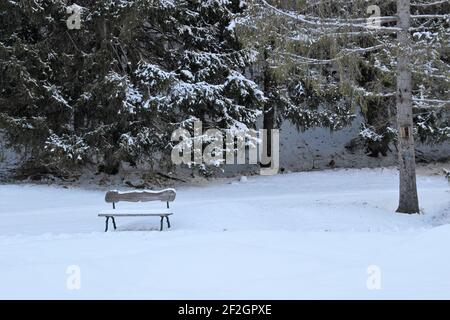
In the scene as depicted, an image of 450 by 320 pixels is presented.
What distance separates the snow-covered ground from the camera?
5570 mm

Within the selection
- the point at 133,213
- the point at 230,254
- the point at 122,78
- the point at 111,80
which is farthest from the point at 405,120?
the point at 111,80

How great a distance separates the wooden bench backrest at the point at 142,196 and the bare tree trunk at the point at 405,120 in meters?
5.50

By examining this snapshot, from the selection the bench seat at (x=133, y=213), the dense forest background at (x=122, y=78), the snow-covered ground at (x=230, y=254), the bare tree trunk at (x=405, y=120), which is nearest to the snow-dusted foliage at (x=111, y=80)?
the dense forest background at (x=122, y=78)

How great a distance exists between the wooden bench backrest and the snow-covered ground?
0.55 m

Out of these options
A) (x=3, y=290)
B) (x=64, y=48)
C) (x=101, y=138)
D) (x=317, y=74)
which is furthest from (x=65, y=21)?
(x=3, y=290)

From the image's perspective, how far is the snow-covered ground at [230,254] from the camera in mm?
5570

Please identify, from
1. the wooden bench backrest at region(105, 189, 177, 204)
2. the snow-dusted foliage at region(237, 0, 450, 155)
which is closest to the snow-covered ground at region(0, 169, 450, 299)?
the wooden bench backrest at region(105, 189, 177, 204)

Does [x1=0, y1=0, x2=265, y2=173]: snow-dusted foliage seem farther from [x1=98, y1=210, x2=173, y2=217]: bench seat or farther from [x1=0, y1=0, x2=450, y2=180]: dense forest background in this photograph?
[x1=98, y1=210, x2=173, y2=217]: bench seat

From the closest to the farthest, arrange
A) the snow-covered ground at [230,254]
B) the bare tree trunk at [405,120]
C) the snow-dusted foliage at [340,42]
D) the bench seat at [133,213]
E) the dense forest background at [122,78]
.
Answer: the snow-covered ground at [230,254]
the bench seat at [133,213]
the snow-dusted foliage at [340,42]
the bare tree trunk at [405,120]
the dense forest background at [122,78]

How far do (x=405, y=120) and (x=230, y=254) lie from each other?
718 centimetres

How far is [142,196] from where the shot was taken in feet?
36.0

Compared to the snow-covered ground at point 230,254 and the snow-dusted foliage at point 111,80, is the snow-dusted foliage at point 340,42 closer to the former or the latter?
the snow-covered ground at point 230,254

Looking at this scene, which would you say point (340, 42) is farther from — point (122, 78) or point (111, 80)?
point (111, 80)

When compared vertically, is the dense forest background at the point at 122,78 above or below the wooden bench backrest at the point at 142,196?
above
